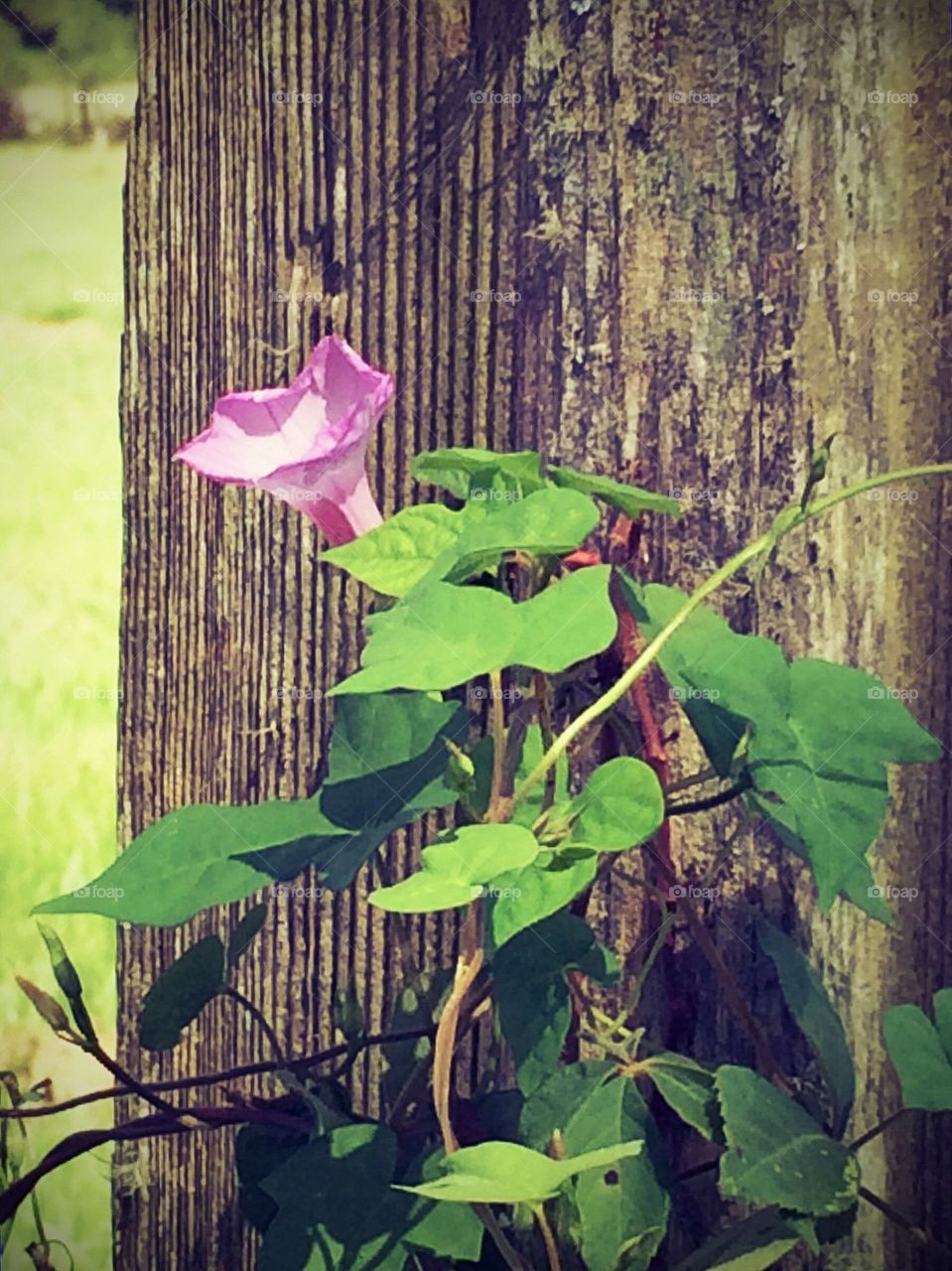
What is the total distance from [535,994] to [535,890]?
88 mm

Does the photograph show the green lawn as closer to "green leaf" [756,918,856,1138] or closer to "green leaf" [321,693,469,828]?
"green leaf" [321,693,469,828]

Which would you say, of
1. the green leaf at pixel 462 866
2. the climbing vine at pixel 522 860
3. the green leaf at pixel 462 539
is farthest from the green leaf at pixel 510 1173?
the green leaf at pixel 462 539

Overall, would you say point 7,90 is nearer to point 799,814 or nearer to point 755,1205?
point 799,814

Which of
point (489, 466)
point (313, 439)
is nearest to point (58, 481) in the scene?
point (313, 439)

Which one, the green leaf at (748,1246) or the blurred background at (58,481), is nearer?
the green leaf at (748,1246)

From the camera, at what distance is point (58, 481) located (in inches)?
32.5

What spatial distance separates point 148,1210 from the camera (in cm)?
83

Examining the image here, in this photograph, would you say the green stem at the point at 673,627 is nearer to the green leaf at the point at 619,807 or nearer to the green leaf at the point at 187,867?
the green leaf at the point at 619,807

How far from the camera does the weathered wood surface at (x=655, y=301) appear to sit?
0.71 m

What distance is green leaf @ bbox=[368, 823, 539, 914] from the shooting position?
49 cm

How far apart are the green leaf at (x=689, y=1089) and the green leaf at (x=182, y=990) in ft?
0.77

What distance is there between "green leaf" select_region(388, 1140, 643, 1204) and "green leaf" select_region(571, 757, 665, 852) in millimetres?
127

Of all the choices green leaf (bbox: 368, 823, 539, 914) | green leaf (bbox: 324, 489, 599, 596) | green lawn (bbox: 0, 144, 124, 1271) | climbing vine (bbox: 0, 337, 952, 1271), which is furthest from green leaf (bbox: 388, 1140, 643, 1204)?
green lawn (bbox: 0, 144, 124, 1271)

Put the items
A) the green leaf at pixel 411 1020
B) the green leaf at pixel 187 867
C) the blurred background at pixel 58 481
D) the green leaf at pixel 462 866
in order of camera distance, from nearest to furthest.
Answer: the green leaf at pixel 462 866 → the green leaf at pixel 187 867 → the green leaf at pixel 411 1020 → the blurred background at pixel 58 481
